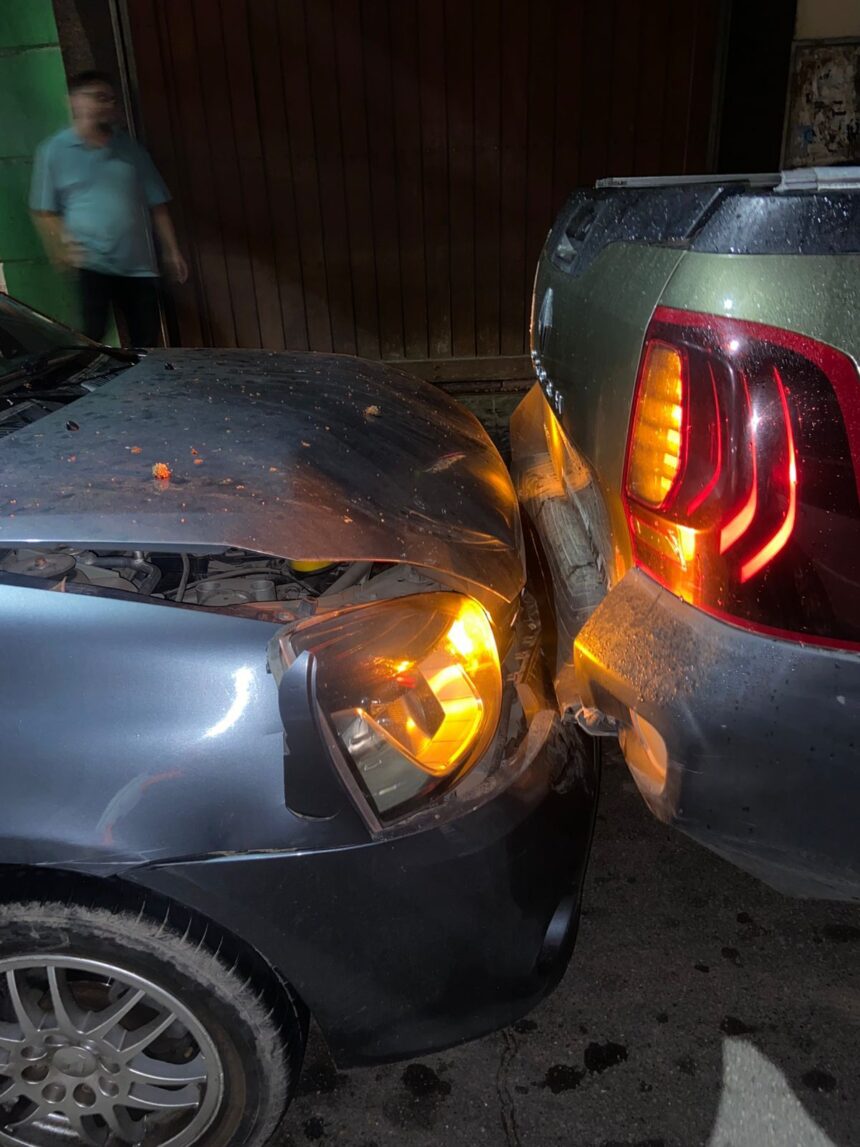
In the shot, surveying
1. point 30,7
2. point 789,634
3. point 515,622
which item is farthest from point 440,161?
point 789,634

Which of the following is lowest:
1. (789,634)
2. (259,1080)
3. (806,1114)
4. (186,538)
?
(806,1114)

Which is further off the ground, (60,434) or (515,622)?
(60,434)

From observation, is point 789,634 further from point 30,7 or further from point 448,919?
point 30,7

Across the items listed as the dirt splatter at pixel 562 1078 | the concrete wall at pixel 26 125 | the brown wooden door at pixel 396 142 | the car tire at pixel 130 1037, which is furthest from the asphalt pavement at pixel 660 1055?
the brown wooden door at pixel 396 142

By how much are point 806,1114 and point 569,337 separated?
1.72m

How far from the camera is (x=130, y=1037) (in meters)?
1.52

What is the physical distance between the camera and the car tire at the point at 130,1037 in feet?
4.63

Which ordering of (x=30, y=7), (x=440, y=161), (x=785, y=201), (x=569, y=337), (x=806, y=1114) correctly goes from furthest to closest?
(x=440, y=161)
(x=30, y=7)
(x=569, y=337)
(x=806, y=1114)
(x=785, y=201)

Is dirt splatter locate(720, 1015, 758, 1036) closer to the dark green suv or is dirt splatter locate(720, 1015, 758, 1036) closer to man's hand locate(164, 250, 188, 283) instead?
the dark green suv

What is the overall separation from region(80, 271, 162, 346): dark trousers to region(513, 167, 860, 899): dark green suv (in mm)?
4047

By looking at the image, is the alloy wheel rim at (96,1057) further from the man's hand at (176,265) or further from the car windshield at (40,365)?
the man's hand at (176,265)

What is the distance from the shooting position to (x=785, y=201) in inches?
50.0

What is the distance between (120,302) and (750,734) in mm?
4731

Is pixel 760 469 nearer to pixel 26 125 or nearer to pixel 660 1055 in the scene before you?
pixel 660 1055
